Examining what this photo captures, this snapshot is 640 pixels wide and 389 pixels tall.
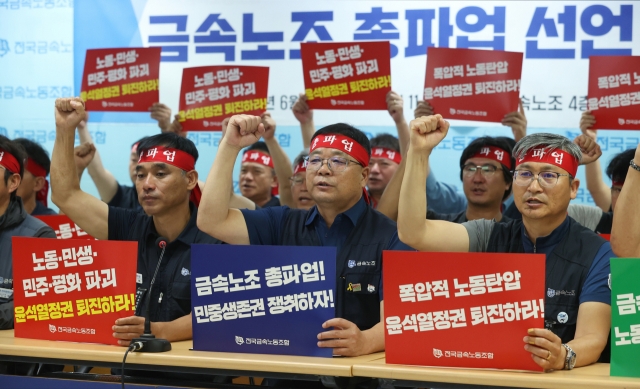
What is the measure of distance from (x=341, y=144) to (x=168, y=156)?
0.79m

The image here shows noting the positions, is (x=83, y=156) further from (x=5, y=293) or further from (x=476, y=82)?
(x=476, y=82)

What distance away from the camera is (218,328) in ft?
9.32

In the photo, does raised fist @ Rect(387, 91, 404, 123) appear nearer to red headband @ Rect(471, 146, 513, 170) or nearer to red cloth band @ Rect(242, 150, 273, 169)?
red headband @ Rect(471, 146, 513, 170)

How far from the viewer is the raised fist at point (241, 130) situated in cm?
320

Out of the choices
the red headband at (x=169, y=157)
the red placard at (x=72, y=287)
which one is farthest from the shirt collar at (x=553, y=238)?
the red headband at (x=169, y=157)

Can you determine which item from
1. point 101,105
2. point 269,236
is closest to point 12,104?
point 101,105

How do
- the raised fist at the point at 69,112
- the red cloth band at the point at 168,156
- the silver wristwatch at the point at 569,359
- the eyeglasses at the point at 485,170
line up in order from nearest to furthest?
the silver wristwatch at the point at 569,359 < the raised fist at the point at 69,112 < the red cloth band at the point at 168,156 < the eyeglasses at the point at 485,170

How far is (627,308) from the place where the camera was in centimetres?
244

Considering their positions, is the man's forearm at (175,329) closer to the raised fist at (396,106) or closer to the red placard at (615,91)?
the raised fist at (396,106)

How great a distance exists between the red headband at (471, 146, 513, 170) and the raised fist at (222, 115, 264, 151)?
1580 mm

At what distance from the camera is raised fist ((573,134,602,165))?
4195 millimetres

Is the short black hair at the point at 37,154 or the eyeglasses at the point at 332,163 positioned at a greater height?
the short black hair at the point at 37,154

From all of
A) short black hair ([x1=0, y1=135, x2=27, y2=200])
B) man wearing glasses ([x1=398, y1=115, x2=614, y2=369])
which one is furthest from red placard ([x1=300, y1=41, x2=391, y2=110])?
man wearing glasses ([x1=398, y1=115, x2=614, y2=369])

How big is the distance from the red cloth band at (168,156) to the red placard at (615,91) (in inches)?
88.1
